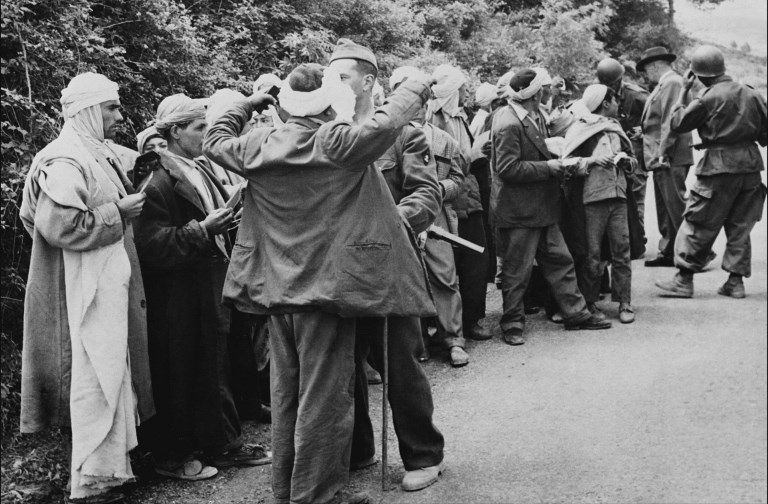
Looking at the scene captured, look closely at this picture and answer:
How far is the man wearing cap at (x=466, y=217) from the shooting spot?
272 inches

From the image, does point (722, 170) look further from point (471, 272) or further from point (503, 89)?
point (471, 272)

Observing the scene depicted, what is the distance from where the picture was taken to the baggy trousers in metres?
3.88

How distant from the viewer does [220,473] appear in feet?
15.6

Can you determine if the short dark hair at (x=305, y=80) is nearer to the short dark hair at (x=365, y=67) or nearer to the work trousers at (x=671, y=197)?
the short dark hair at (x=365, y=67)

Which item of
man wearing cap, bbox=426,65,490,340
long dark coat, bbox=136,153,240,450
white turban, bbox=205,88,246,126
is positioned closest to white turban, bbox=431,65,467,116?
man wearing cap, bbox=426,65,490,340

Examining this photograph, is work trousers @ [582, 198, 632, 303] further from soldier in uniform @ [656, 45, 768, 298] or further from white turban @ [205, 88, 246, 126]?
white turban @ [205, 88, 246, 126]

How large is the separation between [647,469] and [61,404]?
298 cm

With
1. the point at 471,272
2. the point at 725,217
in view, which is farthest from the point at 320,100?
the point at 725,217

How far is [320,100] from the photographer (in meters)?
3.86

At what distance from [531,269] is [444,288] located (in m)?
0.89

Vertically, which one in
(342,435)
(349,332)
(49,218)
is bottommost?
(342,435)

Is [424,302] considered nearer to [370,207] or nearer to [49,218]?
[370,207]

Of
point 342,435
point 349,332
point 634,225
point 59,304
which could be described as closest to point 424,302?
point 349,332

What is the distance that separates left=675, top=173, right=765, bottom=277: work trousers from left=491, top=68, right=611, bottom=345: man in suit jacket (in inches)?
51.9
